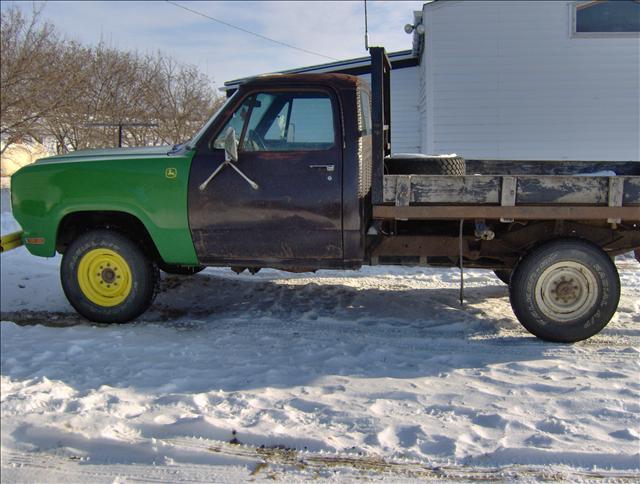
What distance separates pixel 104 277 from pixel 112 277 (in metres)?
0.07

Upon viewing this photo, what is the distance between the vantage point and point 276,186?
16.0ft

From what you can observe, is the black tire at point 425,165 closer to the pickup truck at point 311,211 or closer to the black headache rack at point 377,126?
the pickup truck at point 311,211

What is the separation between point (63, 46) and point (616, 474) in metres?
14.2

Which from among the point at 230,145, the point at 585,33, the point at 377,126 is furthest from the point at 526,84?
the point at 230,145

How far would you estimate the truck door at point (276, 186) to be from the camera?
4.86m

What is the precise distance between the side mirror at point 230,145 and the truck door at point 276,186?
12 centimetres

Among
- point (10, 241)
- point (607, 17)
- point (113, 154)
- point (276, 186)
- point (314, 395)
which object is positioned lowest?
point (314, 395)

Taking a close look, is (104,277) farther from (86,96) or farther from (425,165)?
(86,96)

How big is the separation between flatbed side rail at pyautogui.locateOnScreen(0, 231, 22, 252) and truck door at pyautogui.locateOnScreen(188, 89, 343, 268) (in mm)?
1775

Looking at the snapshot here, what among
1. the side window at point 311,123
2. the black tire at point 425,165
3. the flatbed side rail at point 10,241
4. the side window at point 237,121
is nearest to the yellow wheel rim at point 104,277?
the flatbed side rail at point 10,241

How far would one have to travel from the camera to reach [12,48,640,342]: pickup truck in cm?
467

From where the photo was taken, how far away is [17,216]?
5.29m

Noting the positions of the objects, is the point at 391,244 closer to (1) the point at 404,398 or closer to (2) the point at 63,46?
(1) the point at 404,398

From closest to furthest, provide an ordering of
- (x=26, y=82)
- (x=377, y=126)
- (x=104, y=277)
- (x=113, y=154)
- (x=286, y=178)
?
(x=377, y=126) → (x=286, y=178) → (x=104, y=277) → (x=113, y=154) → (x=26, y=82)
